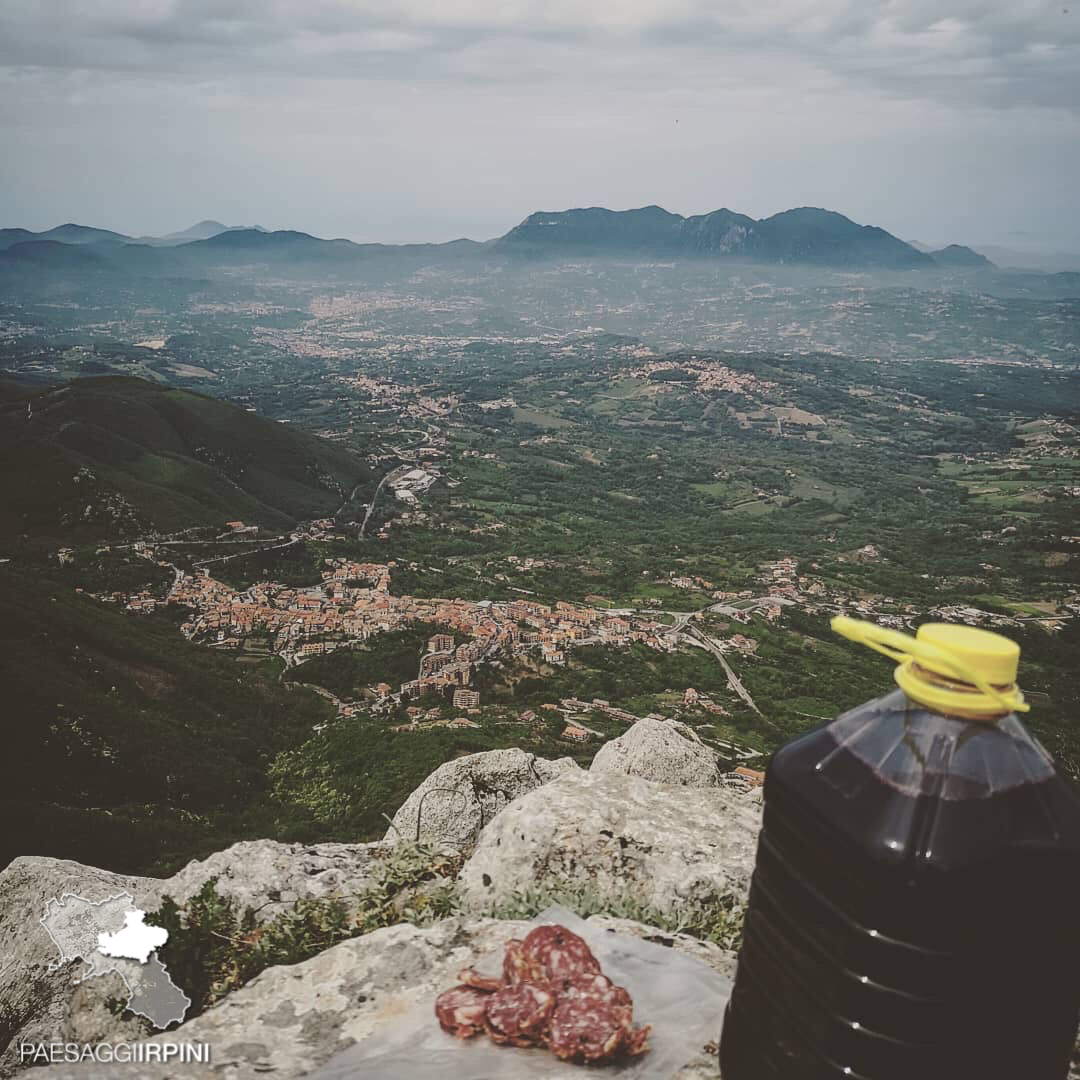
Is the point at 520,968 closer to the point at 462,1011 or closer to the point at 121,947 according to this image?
the point at 462,1011

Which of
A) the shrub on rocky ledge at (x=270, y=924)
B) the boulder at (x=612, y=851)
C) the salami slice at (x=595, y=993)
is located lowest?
the shrub on rocky ledge at (x=270, y=924)

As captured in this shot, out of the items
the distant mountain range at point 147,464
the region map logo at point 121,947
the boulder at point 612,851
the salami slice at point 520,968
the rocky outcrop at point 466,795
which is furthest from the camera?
the distant mountain range at point 147,464

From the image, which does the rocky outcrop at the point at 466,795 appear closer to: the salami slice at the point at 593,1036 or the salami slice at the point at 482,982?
the salami slice at the point at 482,982

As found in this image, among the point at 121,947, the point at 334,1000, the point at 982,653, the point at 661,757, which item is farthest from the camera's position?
the point at 661,757

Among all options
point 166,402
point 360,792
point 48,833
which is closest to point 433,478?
point 166,402

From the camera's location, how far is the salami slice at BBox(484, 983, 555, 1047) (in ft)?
9.64

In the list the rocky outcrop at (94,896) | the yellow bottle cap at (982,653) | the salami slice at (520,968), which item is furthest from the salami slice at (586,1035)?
the rocky outcrop at (94,896)

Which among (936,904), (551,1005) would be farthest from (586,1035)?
(936,904)

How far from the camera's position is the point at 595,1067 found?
2871 mm

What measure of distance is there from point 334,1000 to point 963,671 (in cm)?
304

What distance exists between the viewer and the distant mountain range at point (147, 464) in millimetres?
59219

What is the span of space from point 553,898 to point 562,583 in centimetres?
6105

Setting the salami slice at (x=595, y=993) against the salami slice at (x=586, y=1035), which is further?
the salami slice at (x=595, y=993)

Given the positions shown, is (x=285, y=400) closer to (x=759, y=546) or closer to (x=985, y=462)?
(x=759, y=546)
